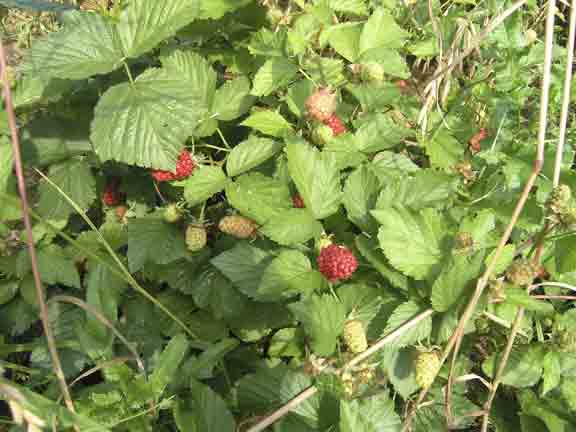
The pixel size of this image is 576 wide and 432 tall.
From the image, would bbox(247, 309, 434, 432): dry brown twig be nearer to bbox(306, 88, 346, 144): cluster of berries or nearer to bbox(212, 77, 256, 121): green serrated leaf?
bbox(306, 88, 346, 144): cluster of berries

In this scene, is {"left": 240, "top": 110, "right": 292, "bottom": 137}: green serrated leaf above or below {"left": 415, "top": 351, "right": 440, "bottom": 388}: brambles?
above

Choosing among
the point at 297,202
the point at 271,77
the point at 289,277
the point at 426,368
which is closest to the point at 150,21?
the point at 271,77

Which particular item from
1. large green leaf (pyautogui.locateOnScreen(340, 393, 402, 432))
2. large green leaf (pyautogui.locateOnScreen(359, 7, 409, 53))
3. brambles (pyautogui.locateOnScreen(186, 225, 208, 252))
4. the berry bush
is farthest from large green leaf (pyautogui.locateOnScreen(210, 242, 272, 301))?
large green leaf (pyautogui.locateOnScreen(359, 7, 409, 53))

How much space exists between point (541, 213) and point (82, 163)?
1.18 meters

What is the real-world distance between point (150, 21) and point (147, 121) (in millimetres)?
255

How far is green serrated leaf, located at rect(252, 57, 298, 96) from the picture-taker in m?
1.18

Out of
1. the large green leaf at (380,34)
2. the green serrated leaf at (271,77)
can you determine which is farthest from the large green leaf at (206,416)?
the large green leaf at (380,34)

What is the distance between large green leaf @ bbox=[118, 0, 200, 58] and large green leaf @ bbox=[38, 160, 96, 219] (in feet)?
1.29

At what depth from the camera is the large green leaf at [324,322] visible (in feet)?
2.87

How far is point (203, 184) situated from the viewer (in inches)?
43.7

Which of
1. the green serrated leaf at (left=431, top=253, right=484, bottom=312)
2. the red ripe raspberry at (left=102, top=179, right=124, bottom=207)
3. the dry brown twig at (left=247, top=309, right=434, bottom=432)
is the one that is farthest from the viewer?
the red ripe raspberry at (left=102, top=179, right=124, bottom=207)

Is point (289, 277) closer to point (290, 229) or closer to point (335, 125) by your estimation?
point (290, 229)

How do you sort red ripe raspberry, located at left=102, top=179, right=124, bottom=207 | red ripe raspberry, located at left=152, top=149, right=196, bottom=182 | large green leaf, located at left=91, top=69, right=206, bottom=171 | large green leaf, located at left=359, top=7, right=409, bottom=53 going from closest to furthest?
1. large green leaf, located at left=91, top=69, right=206, bottom=171
2. red ripe raspberry, located at left=152, top=149, right=196, bottom=182
3. large green leaf, located at left=359, top=7, right=409, bottom=53
4. red ripe raspberry, located at left=102, top=179, right=124, bottom=207

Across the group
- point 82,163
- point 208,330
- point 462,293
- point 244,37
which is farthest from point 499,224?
point 82,163
